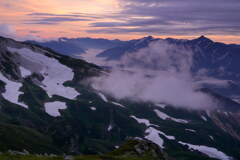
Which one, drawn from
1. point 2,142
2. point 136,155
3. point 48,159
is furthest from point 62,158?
point 2,142

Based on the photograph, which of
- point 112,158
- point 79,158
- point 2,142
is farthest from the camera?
point 2,142

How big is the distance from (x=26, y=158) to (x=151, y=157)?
34.5 metres

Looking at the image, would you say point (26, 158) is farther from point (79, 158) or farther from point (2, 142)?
point (2, 142)

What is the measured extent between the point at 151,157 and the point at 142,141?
549 cm

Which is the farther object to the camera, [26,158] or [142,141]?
[142,141]

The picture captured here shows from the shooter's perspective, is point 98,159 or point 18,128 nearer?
point 98,159

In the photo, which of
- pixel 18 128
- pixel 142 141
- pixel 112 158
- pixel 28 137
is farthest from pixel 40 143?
pixel 112 158

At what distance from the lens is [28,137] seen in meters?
173

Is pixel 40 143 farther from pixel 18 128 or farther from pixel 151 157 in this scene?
pixel 151 157

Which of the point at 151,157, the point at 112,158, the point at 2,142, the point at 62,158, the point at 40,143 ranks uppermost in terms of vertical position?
the point at 62,158

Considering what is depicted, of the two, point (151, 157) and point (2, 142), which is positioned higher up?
point (151, 157)

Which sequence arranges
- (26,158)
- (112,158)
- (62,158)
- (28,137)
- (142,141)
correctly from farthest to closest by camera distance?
(28,137) → (142,141) → (112,158) → (62,158) → (26,158)

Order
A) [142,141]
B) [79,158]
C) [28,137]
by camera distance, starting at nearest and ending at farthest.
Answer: [79,158]
[142,141]
[28,137]

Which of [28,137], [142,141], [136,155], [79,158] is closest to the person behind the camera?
[79,158]
